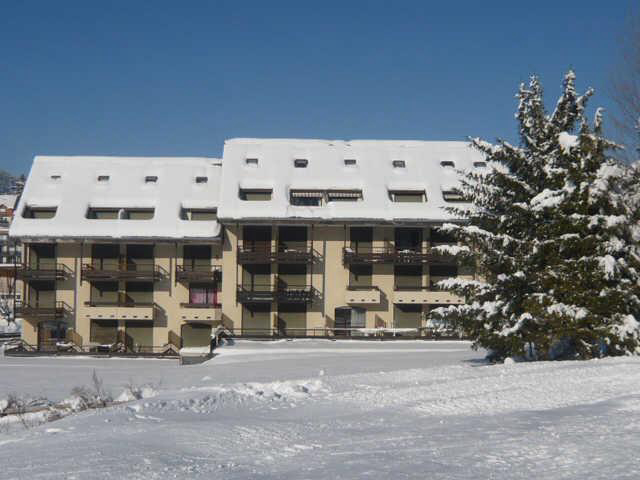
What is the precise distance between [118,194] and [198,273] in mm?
7289

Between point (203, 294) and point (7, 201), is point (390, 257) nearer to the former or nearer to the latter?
point (203, 294)

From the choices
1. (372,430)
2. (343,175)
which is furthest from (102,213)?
(372,430)

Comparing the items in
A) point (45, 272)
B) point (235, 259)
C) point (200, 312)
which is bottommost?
point (200, 312)

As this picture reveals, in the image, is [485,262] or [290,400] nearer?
[290,400]

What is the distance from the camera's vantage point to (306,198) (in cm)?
3800

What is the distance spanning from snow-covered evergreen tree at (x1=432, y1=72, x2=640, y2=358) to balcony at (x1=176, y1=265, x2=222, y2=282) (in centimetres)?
2005

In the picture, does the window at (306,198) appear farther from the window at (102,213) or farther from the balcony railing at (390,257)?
the window at (102,213)

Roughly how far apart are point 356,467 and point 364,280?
30284 millimetres

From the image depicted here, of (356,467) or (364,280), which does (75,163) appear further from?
(356,467)

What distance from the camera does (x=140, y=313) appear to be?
37.4m

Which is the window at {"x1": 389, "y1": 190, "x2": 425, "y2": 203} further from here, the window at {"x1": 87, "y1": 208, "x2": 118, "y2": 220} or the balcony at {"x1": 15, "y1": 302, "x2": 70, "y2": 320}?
the balcony at {"x1": 15, "y1": 302, "x2": 70, "y2": 320}

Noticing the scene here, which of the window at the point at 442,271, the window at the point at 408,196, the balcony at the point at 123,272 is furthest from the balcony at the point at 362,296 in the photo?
the balcony at the point at 123,272

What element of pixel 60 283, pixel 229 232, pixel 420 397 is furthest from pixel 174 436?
pixel 60 283

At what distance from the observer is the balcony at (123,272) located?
36.8 m
